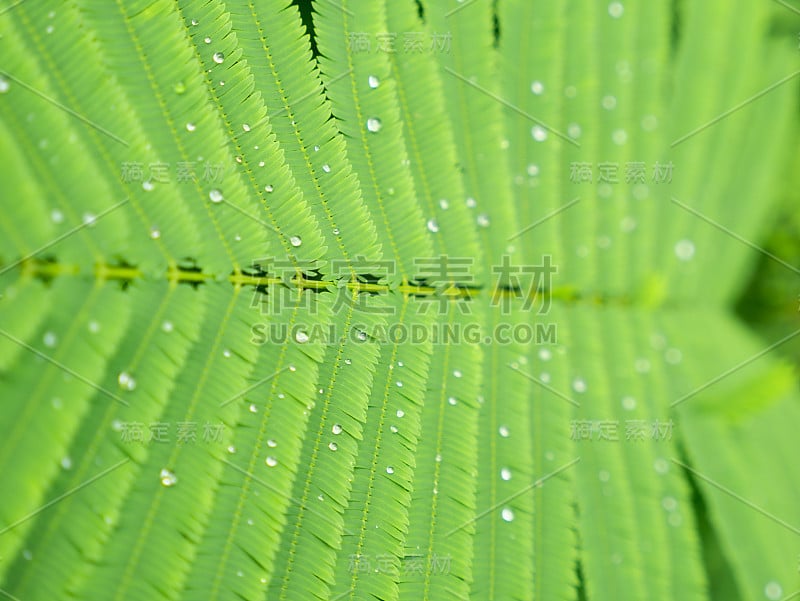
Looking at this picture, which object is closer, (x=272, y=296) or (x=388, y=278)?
(x=272, y=296)

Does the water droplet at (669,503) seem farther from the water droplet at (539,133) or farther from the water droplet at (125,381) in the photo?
the water droplet at (125,381)

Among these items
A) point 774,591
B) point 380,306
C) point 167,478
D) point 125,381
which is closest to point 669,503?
point 774,591

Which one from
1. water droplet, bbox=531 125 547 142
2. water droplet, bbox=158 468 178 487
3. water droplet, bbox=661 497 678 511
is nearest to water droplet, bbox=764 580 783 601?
water droplet, bbox=661 497 678 511

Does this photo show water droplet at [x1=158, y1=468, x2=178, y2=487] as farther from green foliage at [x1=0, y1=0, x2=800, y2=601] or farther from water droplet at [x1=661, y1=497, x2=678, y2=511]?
water droplet at [x1=661, y1=497, x2=678, y2=511]

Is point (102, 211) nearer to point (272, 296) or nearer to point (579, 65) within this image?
point (272, 296)

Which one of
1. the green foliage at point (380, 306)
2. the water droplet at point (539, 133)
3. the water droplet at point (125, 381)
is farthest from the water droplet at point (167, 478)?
the water droplet at point (539, 133)

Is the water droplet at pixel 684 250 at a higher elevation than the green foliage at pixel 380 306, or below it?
higher

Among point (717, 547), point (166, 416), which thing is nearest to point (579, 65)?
point (166, 416)
